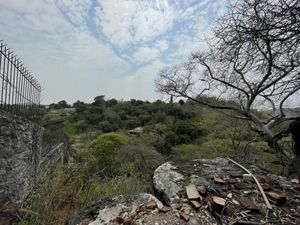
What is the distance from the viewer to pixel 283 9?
3.68 meters

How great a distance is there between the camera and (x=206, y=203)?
2.74 m

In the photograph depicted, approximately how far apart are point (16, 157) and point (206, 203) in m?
4.09

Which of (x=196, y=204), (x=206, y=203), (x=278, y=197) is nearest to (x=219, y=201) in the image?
(x=206, y=203)

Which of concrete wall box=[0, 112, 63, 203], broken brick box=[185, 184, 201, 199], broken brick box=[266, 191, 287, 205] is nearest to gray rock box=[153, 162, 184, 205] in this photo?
broken brick box=[185, 184, 201, 199]

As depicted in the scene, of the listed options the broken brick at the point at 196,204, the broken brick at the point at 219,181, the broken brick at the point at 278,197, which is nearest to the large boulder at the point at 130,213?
the broken brick at the point at 196,204

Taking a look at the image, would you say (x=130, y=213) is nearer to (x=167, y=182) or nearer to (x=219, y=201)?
(x=167, y=182)

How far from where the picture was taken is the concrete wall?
4.66m

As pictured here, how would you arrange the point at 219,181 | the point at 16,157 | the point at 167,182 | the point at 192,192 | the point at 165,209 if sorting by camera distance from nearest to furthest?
1. the point at 165,209
2. the point at 192,192
3. the point at 219,181
4. the point at 167,182
5. the point at 16,157

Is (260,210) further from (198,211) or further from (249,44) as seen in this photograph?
(249,44)

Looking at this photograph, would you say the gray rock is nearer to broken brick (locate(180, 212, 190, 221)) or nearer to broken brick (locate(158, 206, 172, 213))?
broken brick (locate(158, 206, 172, 213))

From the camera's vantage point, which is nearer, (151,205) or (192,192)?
(151,205)

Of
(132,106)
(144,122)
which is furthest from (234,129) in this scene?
(132,106)

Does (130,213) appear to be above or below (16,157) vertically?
below

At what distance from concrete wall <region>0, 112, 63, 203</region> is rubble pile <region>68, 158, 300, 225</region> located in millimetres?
2622
